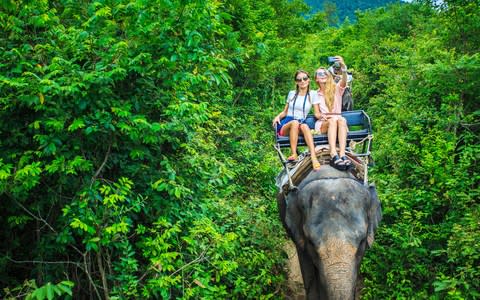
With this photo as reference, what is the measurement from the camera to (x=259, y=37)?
472 inches

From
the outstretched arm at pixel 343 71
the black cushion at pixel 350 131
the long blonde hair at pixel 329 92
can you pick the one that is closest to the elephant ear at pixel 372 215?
the black cushion at pixel 350 131

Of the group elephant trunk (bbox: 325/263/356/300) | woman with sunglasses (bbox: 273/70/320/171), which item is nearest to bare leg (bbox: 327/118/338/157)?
woman with sunglasses (bbox: 273/70/320/171)

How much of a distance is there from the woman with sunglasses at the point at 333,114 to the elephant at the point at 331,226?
0.61 feet

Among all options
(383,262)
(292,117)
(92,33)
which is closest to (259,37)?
(292,117)

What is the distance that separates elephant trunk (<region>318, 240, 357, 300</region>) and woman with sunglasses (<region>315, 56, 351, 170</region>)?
1199mm

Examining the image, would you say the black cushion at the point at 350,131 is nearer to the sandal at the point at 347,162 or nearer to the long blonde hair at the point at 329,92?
the long blonde hair at the point at 329,92

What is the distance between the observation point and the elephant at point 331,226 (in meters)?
5.32

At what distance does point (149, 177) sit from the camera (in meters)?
5.93

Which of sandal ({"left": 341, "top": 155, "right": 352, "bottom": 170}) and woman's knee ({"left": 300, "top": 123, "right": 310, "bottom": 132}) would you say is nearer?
sandal ({"left": 341, "top": 155, "right": 352, "bottom": 170})

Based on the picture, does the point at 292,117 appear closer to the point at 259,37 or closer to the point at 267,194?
the point at 267,194

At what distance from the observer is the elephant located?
5.32 metres

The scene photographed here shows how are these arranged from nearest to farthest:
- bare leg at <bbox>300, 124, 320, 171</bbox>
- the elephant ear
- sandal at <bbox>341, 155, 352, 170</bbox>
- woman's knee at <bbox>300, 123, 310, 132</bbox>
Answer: the elephant ear < sandal at <bbox>341, 155, 352, 170</bbox> < bare leg at <bbox>300, 124, 320, 171</bbox> < woman's knee at <bbox>300, 123, 310, 132</bbox>

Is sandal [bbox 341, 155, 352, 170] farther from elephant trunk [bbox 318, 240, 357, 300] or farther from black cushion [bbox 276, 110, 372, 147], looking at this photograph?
elephant trunk [bbox 318, 240, 357, 300]

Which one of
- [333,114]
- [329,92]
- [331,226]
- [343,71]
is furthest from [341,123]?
[331,226]
